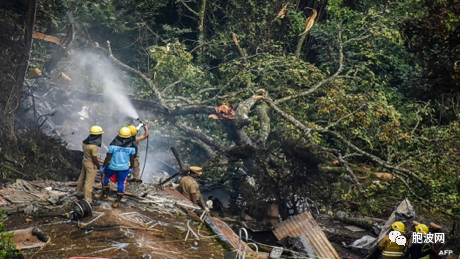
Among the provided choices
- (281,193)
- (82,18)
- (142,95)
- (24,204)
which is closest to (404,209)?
(281,193)

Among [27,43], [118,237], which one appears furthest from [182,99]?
[118,237]

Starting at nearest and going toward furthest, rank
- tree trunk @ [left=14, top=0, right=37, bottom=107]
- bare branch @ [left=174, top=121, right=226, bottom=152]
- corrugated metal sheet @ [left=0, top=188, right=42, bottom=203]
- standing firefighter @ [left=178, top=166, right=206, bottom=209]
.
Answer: corrugated metal sheet @ [left=0, top=188, right=42, bottom=203], standing firefighter @ [left=178, top=166, right=206, bottom=209], tree trunk @ [left=14, top=0, right=37, bottom=107], bare branch @ [left=174, top=121, right=226, bottom=152]

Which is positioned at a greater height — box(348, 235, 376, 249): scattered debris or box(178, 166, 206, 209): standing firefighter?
box(178, 166, 206, 209): standing firefighter

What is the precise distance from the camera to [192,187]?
9.23 m

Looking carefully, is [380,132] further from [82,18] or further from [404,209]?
[82,18]

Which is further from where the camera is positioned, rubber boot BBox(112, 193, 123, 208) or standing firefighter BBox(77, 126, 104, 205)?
rubber boot BBox(112, 193, 123, 208)

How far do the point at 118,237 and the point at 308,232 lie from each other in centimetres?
305

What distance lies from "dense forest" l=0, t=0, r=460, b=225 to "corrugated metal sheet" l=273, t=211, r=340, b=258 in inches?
50.8

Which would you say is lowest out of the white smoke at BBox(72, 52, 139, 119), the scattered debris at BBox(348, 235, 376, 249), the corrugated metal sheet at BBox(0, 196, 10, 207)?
the scattered debris at BBox(348, 235, 376, 249)

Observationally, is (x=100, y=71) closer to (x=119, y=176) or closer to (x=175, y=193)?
(x=175, y=193)

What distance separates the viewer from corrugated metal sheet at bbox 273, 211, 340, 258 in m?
7.68

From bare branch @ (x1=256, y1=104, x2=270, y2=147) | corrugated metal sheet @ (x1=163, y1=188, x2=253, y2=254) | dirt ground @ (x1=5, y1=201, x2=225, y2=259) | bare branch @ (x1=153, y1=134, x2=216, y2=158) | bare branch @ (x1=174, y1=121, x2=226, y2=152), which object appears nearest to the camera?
dirt ground @ (x1=5, y1=201, x2=225, y2=259)

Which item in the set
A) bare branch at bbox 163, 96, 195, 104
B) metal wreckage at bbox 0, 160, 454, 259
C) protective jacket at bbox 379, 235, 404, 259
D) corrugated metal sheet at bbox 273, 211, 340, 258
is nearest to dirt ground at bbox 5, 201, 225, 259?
metal wreckage at bbox 0, 160, 454, 259

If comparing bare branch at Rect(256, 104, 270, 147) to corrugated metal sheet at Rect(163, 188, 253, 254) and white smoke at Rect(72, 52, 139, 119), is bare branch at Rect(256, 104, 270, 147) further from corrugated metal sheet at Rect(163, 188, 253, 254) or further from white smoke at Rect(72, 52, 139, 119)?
white smoke at Rect(72, 52, 139, 119)
